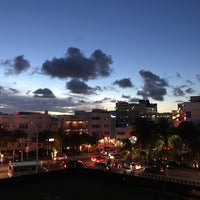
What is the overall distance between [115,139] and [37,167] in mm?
98491

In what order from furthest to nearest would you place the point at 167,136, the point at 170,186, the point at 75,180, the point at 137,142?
1. the point at 137,142
2. the point at 167,136
3. the point at 75,180
4. the point at 170,186

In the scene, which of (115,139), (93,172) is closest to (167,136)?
(93,172)

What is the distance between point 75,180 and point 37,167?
31.6ft

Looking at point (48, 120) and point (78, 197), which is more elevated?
point (48, 120)

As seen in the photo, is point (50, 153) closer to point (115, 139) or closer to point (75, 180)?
point (115, 139)

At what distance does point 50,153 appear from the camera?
11694 centimetres

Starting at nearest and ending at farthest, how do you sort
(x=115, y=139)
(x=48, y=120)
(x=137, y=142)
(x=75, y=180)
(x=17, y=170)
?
(x=75, y=180), (x=17, y=170), (x=137, y=142), (x=48, y=120), (x=115, y=139)

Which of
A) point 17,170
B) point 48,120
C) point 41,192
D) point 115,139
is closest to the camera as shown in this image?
point 41,192

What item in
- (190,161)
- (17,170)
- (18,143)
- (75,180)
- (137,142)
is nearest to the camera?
(75,180)

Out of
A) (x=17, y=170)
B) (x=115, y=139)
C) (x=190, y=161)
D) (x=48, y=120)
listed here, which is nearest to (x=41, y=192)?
(x=17, y=170)

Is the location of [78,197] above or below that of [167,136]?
below

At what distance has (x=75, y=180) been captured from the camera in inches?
2158

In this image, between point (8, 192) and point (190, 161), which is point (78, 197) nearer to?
point (8, 192)

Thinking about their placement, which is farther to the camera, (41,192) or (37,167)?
(37,167)
